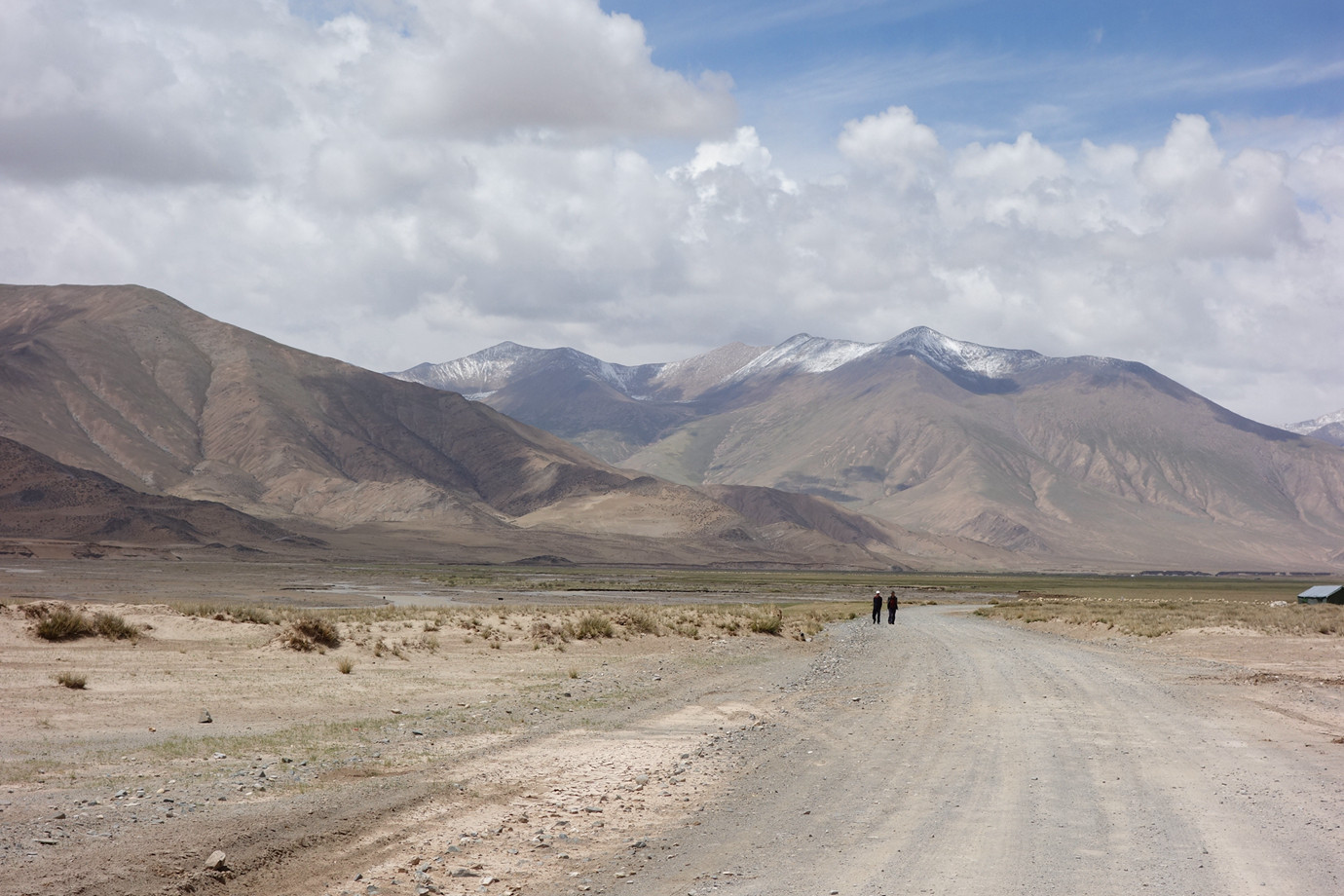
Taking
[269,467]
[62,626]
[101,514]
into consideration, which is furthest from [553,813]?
[269,467]

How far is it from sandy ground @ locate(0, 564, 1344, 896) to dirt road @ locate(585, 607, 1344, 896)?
0.15 feet

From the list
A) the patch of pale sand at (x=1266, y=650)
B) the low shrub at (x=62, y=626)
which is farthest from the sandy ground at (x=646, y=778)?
the patch of pale sand at (x=1266, y=650)

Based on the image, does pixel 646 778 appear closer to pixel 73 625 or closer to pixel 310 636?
pixel 310 636

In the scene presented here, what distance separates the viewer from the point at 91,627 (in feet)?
78.3

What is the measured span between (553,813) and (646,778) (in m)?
1.85

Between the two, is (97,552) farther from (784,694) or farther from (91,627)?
(784,694)

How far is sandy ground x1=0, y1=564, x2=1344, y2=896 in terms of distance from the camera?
27.5ft

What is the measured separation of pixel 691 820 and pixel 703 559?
157272 millimetres

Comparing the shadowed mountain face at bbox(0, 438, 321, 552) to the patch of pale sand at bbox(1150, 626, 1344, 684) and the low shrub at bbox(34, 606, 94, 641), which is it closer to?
the low shrub at bbox(34, 606, 94, 641)

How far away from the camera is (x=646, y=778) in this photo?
11.9 metres

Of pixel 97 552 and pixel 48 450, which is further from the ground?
pixel 48 450

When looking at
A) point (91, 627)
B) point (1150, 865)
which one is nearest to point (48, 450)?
point (91, 627)

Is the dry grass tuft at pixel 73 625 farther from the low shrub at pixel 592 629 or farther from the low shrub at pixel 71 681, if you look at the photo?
the low shrub at pixel 592 629

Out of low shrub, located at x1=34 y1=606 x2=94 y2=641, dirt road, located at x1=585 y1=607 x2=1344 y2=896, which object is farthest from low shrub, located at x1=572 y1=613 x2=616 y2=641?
low shrub, located at x1=34 y1=606 x2=94 y2=641
